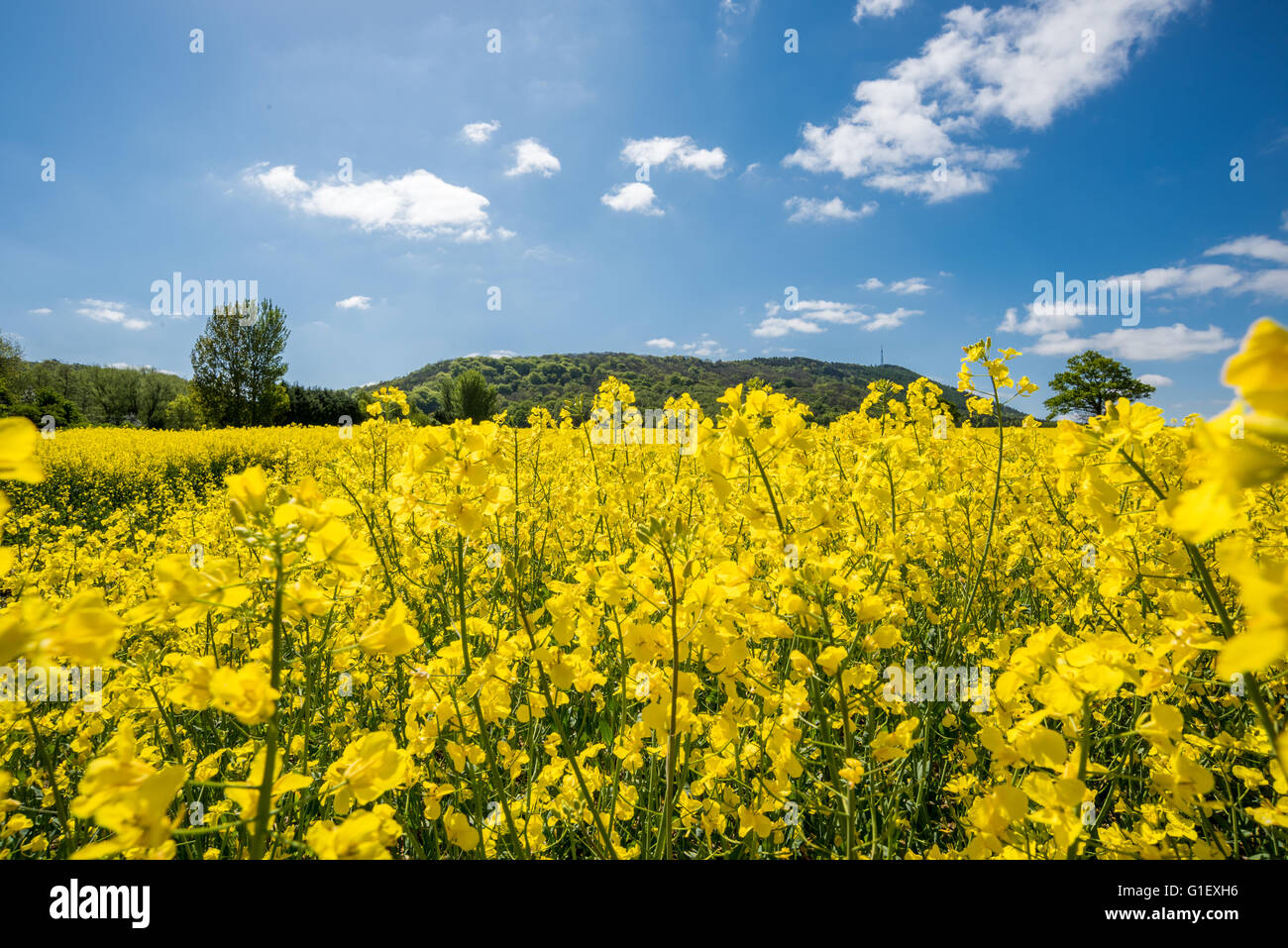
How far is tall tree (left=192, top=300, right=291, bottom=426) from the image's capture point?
36.0 meters

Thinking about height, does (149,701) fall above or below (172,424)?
below

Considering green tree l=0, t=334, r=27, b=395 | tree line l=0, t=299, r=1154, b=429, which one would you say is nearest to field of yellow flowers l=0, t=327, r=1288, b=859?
tree line l=0, t=299, r=1154, b=429

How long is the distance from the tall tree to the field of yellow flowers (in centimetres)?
3823

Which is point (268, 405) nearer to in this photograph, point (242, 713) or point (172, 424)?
point (172, 424)

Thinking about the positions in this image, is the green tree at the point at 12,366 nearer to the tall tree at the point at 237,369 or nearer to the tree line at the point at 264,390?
the tree line at the point at 264,390

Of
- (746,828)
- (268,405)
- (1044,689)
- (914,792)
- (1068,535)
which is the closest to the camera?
(1044,689)

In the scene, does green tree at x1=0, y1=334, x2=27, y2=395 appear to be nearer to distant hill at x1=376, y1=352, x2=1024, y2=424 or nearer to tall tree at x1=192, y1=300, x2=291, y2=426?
tall tree at x1=192, y1=300, x2=291, y2=426

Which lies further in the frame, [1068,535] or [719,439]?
[1068,535]

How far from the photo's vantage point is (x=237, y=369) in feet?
120

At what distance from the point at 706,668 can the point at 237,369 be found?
43.4m

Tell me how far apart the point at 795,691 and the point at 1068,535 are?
3.16m

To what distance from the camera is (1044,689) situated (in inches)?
40.2
